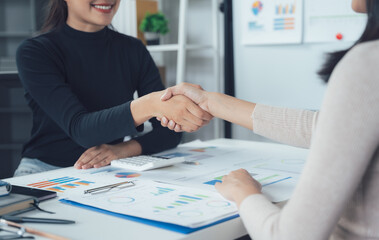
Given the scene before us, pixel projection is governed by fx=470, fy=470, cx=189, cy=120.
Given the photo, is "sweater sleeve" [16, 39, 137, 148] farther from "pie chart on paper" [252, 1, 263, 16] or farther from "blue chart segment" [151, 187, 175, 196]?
"pie chart on paper" [252, 1, 263, 16]

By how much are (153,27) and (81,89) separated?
4.11 feet

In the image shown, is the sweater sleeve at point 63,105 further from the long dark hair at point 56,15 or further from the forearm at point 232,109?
A: the forearm at point 232,109

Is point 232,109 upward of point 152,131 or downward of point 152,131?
upward

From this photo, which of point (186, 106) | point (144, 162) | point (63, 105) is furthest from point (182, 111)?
point (63, 105)

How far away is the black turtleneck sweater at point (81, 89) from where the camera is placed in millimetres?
1453

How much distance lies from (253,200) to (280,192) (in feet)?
0.66

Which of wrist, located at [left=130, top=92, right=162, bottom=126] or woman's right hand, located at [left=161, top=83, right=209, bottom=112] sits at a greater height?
woman's right hand, located at [left=161, top=83, right=209, bottom=112]

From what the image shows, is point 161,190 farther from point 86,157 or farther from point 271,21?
point 271,21

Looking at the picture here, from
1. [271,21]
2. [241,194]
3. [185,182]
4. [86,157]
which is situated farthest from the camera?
[271,21]

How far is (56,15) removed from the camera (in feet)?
5.77

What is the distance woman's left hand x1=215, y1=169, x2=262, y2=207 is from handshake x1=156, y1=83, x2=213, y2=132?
432mm

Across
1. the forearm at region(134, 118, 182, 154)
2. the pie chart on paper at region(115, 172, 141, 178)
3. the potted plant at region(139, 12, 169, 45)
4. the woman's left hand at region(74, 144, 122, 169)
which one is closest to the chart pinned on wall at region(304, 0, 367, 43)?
the potted plant at region(139, 12, 169, 45)

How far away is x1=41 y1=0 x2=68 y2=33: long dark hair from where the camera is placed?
176cm

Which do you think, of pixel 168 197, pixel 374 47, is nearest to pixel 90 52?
pixel 168 197
